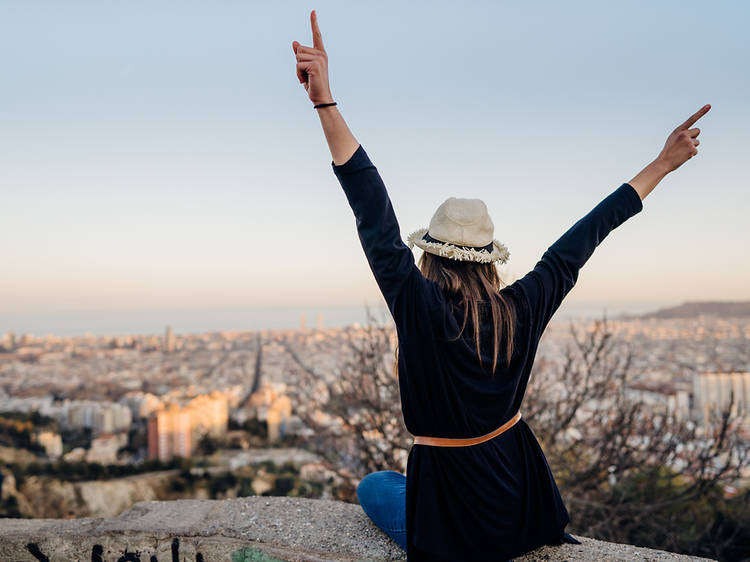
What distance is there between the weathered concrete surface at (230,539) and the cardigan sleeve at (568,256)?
3.26 feet

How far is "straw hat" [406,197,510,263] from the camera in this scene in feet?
5.35

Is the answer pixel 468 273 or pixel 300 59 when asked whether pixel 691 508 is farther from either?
pixel 300 59

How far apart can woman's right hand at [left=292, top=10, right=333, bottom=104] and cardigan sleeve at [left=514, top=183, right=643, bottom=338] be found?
0.82m

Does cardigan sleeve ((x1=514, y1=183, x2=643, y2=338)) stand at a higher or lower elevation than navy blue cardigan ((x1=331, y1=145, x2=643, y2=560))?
higher

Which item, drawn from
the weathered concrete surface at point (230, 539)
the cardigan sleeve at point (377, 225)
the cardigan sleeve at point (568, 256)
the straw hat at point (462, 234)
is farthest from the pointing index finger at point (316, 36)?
the weathered concrete surface at point (230, 539)

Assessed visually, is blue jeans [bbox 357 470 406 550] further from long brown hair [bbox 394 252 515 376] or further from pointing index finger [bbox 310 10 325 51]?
pointing index finger [bbox 310 10 325 51]

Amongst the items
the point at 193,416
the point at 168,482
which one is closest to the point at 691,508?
the point at 168,482

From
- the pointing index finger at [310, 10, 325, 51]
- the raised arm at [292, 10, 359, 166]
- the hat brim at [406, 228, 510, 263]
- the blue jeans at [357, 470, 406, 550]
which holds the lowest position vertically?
the blue jeans at [357, 470, 406, 550]

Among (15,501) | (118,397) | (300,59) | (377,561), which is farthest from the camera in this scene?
(118,397)

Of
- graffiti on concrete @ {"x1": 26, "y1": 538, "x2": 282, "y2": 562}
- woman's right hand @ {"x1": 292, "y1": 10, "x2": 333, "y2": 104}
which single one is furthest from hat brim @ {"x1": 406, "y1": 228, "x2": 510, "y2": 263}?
graffiti on concrete @ {"x1": 26, "y1": 538, "x2": 282, "y2": 562}

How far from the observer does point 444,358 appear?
5.01 ft

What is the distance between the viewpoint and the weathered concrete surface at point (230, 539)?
2.26 m

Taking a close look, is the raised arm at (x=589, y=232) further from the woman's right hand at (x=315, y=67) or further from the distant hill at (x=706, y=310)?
the distant hill at (x=706, y=310)

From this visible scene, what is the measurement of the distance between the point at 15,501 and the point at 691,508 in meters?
15.8
